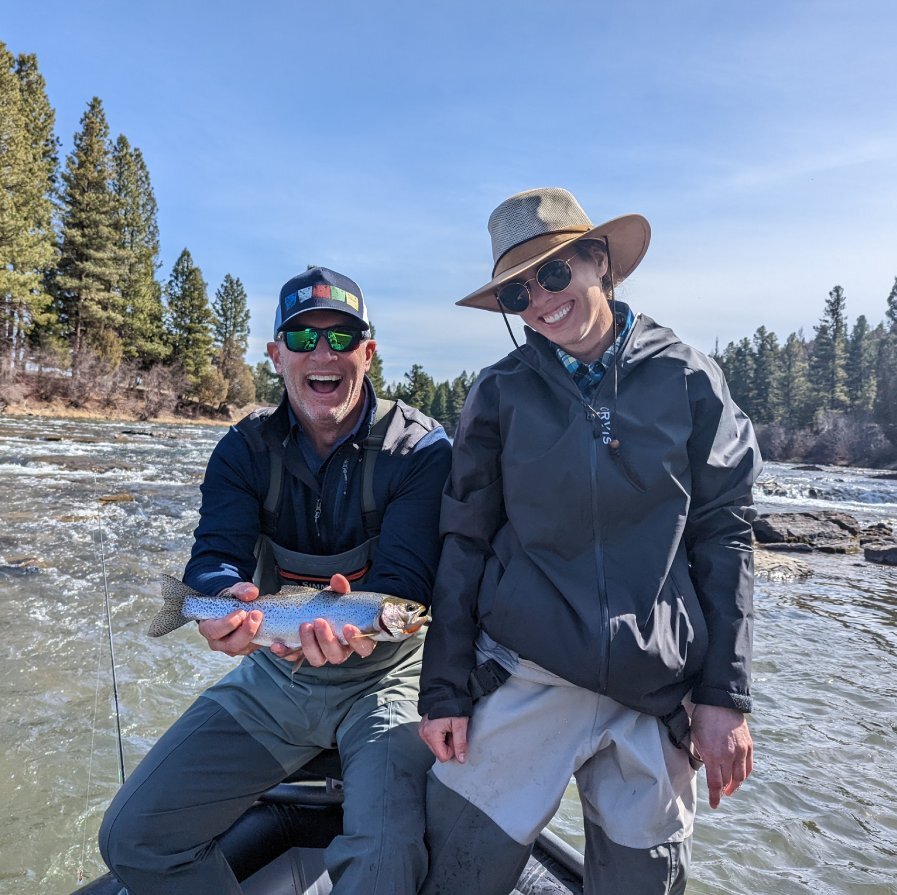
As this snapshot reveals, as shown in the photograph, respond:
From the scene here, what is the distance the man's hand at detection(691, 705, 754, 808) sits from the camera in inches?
93.9

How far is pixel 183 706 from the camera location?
5418 millimetres

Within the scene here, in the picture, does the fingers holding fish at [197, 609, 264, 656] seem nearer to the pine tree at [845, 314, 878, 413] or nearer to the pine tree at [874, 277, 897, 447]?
the pine tree at [874, 277, 897, 447]

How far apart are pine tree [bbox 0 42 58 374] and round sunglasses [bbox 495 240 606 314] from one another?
39866 millimetres

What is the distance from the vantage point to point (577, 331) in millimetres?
2801

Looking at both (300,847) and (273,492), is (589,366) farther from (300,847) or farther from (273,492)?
(300,847)

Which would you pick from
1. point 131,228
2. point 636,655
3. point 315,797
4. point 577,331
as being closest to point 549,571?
point 636,655

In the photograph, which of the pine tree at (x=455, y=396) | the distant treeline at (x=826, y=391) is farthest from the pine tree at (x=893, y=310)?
the pine tree at (x=455, y=396)

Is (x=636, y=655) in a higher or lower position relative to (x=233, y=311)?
lower

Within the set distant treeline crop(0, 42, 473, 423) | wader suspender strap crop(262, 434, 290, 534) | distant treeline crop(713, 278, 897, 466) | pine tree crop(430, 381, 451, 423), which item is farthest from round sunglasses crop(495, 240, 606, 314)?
pine tree crop(430, 381, 451, 423)

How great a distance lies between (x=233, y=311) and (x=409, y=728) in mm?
80493

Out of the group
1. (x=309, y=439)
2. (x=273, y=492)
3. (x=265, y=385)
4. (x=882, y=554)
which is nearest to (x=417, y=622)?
(x=273, y=492)

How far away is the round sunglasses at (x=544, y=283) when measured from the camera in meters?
2.78

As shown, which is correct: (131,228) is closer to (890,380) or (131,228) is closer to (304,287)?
(304,287)

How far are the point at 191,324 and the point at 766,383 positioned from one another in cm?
6260
